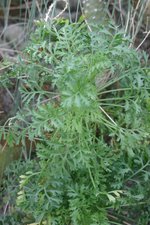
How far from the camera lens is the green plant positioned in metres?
1.38

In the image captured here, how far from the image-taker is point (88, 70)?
4.55 feet

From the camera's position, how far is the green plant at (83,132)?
1378mm

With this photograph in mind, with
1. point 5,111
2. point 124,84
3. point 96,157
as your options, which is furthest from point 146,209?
point 5,111

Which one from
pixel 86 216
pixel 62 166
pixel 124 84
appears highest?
pixel 124 84

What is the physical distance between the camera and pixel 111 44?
4.75ft

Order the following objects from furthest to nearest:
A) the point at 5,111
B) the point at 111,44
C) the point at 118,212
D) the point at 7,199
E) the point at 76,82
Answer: the point at 5,111 < the point at 7,199 < the point at 118,212 < the point at 111,44 < the point at 76,82

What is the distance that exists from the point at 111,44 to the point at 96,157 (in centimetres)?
32

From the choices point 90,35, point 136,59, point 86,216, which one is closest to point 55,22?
point 90,35

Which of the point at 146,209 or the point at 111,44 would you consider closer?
the point at 111,44

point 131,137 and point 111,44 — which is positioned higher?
point 111,44

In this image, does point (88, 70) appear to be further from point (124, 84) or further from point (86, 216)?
point (86, 216)

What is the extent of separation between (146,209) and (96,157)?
0.89 ft

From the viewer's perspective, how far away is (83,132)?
1.42 metres

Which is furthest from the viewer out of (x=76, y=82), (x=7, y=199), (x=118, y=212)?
(x=7, y=199)
